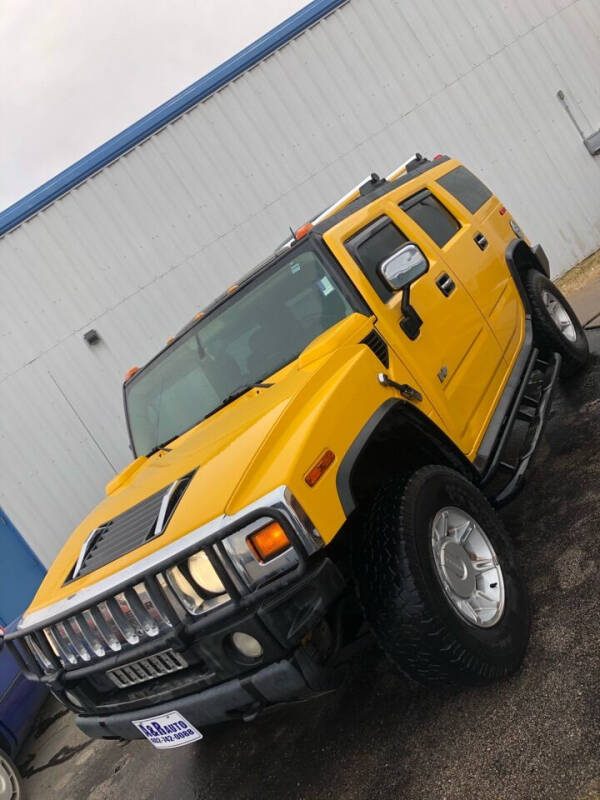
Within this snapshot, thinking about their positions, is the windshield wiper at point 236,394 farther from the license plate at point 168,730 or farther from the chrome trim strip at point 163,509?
the license plate at point 168,730

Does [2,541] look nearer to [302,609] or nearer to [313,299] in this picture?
[313,299]

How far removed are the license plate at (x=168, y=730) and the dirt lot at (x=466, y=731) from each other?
0.11 meters

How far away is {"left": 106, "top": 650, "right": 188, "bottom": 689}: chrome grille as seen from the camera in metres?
2.80

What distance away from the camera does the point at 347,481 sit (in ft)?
9.43

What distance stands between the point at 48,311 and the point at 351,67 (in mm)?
4695

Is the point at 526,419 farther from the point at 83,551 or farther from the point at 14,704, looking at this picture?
the point at 14,704

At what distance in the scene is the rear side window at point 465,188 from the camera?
210 inches

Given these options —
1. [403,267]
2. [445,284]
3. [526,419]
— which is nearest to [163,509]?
[403,267]

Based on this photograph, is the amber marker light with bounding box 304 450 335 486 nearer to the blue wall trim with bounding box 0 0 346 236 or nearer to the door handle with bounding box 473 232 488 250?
the door handle with bounding box 473 232 488 250

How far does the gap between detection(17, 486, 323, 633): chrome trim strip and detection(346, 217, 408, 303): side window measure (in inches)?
61.7

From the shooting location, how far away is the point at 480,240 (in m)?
5.04

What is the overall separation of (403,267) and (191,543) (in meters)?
1.72

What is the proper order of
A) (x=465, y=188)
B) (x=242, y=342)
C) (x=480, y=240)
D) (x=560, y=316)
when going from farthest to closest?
1. (x=560, y=316)
2. (x=465, y=188)
3. (x=480, y=240)
4. (x=242, y=342)

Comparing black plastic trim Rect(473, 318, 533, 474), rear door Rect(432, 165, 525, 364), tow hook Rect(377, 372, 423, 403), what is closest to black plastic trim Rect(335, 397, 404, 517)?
tow hook Rect(377, 372, 423, 403)
